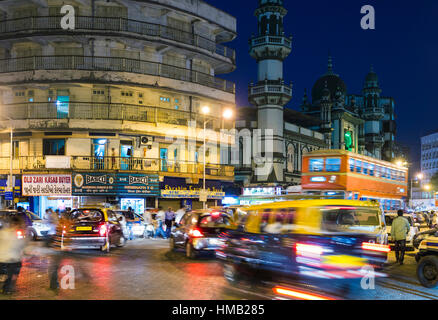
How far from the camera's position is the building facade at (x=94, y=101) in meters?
34.8

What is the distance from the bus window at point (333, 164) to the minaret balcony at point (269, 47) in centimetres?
2869

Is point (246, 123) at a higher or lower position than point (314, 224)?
higher

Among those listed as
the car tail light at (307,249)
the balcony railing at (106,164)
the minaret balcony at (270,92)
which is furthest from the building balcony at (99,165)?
the car tail light at (307,249)

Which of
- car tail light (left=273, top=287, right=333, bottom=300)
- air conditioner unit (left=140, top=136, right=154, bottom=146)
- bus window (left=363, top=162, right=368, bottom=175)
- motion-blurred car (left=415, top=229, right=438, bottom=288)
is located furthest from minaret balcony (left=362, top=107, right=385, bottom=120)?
car tail light (left=273, top=287, right=333, bottom=300)

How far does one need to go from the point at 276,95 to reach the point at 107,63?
69.3 ft

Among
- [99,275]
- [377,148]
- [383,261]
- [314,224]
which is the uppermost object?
[377,148]

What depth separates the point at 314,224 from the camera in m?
9.95

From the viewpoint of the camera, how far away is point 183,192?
128 feet

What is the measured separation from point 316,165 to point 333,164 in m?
1.06

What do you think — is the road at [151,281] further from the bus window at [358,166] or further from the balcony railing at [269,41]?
the balcony railing at [269,41]

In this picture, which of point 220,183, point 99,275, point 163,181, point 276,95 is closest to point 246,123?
point 276,95

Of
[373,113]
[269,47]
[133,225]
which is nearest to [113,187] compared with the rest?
[133,225]
